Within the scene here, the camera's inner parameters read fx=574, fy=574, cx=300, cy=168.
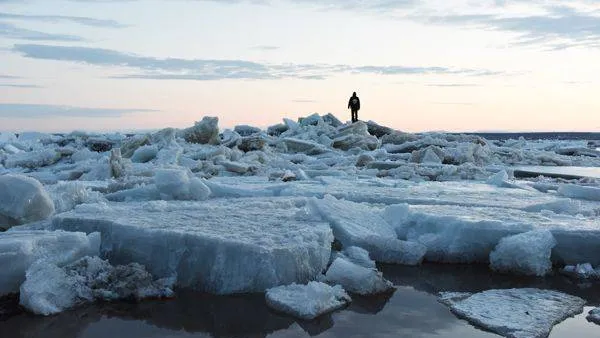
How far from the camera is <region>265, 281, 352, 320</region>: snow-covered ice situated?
263 centimetres

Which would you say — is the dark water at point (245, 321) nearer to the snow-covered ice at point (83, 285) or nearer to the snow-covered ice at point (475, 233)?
the snow-covered ice at point (83, 285)

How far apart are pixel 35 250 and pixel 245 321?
115cm

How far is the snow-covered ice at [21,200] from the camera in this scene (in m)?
3.63

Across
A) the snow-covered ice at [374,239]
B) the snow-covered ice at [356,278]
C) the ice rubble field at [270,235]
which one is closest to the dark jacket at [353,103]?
the ice rubble field at [270,235]

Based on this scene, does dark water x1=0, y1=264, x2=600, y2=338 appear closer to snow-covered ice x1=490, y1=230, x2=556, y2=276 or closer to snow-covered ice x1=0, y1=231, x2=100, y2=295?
snow-covered ice x1=0, y1=231, x2=100, y2=295

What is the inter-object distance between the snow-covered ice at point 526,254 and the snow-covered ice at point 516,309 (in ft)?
1.25

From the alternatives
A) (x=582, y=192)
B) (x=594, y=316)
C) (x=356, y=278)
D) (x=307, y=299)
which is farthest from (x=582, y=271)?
(x=582, y=192)

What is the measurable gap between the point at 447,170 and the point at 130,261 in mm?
6997

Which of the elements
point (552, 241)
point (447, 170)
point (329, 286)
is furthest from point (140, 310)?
point (447, 170)

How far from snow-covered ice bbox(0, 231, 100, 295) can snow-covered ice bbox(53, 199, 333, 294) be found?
19 cm

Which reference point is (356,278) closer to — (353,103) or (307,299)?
(307,299)

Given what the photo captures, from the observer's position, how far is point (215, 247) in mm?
2975

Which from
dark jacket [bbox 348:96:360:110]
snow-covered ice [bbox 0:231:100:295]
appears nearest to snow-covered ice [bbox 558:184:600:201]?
snow-covered ice [bbox 0:231:100:295]

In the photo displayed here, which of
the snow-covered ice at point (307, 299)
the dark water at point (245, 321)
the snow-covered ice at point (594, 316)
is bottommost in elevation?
the dark water at point (245, 321)
